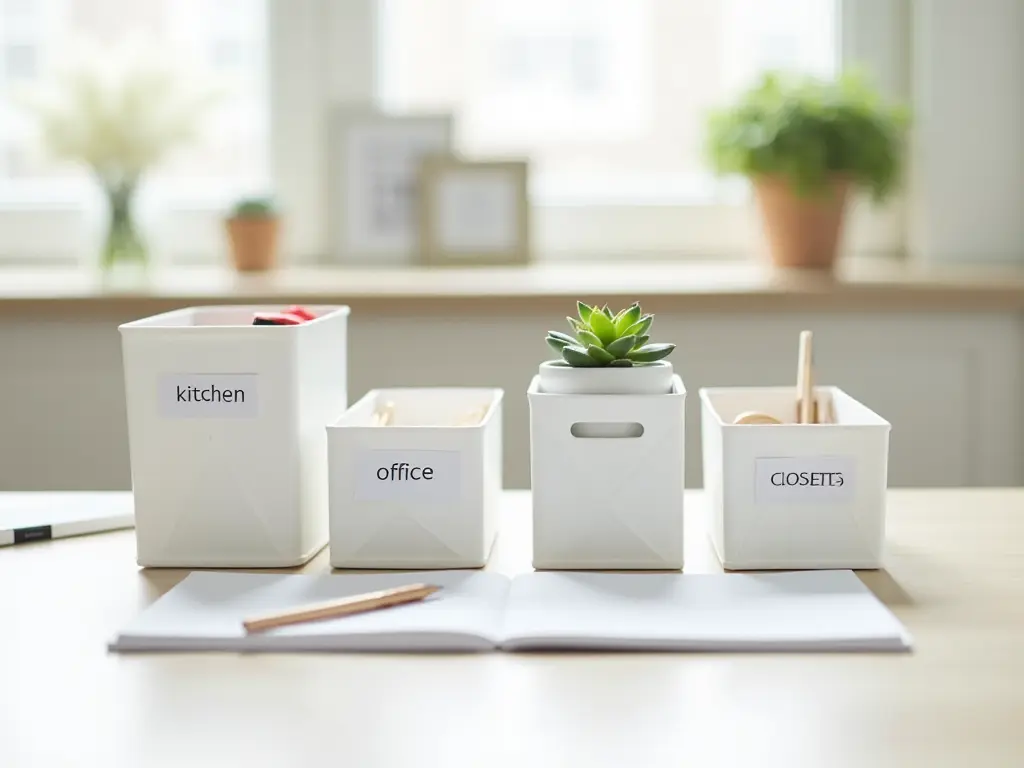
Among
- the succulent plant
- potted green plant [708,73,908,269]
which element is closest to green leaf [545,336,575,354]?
the succulent plant

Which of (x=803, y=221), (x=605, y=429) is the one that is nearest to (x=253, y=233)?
(x=803, y=221)

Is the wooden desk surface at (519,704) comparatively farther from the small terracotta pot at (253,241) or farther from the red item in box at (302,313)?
the small terracotta pot at (253,241)

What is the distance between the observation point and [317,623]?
93cm

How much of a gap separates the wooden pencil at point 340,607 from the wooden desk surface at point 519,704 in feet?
0.12

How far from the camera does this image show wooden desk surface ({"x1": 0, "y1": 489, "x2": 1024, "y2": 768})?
72cm

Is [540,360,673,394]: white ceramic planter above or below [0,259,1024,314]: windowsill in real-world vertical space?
below

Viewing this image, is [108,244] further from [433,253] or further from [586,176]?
[586,176]

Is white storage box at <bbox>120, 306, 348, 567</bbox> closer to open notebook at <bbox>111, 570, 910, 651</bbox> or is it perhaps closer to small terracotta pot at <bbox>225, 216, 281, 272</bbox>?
open notebook at <bbox>111, 570, 910, 651</bbox>

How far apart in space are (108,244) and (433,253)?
573 mm

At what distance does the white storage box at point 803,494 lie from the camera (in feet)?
3.46

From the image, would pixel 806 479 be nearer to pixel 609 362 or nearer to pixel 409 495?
pixel 609 362

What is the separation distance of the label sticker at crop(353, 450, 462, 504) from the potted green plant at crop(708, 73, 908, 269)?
1.25m

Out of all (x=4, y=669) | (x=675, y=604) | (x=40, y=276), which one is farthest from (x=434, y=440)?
(x=40, y=276)

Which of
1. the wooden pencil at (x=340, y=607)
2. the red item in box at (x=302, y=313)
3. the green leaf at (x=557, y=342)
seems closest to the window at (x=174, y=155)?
the red item in box at (x=302, y=313)
